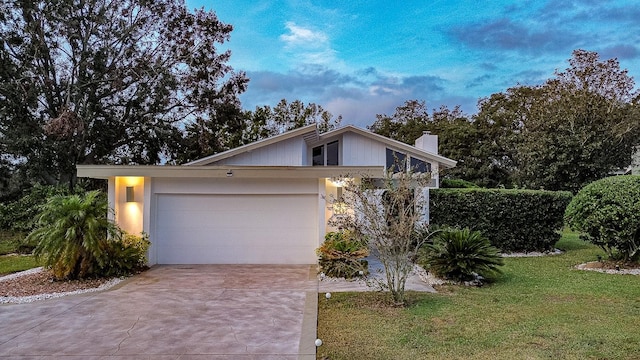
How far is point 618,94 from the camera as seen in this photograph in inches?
920

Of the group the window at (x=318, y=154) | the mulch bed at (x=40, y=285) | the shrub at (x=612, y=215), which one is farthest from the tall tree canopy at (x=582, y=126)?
the mulch bed at (x=40, y=285)

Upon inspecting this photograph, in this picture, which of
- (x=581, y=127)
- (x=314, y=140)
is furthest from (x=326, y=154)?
(x=581, y=127)

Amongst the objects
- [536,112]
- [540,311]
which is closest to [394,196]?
[540,311]

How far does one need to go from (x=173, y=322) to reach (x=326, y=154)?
10625 millimetres

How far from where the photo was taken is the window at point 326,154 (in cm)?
1564

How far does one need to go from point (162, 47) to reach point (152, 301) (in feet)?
54.3

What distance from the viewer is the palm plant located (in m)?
8.23

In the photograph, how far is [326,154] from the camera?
1579cm

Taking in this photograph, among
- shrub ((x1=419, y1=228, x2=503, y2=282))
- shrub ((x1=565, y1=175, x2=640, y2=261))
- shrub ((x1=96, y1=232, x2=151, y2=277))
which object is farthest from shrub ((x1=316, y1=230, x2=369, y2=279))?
shrub ((x1=565, y1=175, x2=640, y2=261))

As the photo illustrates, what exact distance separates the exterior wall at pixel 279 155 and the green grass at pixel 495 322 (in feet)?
23.3

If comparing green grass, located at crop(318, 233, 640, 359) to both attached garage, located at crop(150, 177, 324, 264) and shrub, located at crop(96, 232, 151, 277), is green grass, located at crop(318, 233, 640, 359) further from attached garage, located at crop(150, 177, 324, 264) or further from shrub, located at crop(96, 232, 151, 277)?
shrub, located at crop(96, 232, 151, 277)

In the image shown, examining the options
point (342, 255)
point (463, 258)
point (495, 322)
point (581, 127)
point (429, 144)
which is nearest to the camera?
Answer: point (495, 322)

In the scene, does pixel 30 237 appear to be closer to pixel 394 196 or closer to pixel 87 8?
pixel 394 196

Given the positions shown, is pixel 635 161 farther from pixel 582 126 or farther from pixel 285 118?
pixel 285 118
